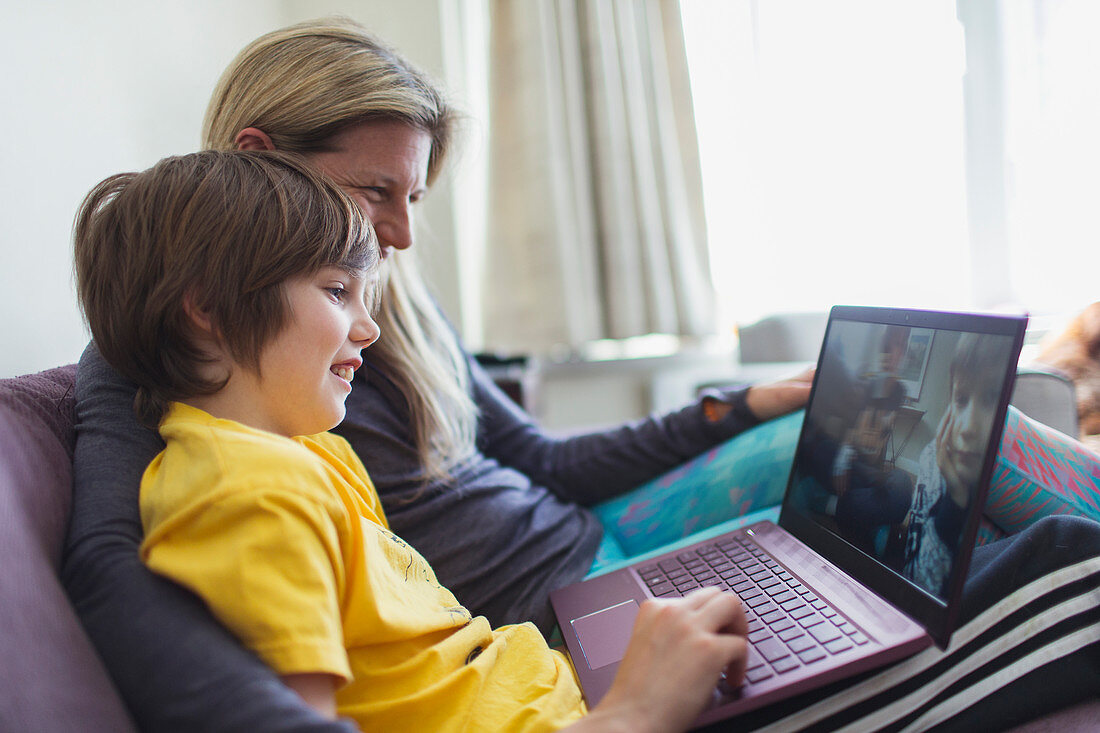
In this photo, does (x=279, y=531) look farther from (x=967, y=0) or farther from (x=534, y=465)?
(x=967, y=0)

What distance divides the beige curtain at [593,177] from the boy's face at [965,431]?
1.61 meters

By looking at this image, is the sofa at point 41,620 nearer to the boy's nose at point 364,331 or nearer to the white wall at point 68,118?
the boy's nose at point 364,331

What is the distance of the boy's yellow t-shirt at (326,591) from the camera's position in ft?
1.38

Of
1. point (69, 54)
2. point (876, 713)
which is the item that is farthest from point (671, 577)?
point (69, 54)

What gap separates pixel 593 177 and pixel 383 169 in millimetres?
1451

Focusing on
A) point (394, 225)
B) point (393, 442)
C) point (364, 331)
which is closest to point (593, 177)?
point (394, 225)

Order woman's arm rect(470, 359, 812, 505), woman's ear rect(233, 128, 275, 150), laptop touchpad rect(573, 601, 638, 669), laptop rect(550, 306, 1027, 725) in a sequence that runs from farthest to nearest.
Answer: woman's arm rect(470, 359, 812, 505), woman's ear rect(233, 128, 275, 150), laptop touchpad rect(573, 601, 638, 669), laptop rect(550, 306, 1027, 725)

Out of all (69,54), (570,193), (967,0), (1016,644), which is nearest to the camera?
(1016,644)

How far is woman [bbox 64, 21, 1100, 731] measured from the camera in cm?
42

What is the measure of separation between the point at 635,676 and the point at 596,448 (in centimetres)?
60

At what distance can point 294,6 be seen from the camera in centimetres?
203

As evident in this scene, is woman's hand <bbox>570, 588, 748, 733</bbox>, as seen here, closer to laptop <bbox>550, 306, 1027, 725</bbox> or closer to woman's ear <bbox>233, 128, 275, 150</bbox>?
laptop <bbox>550, 306, 1027, 725</bbox>

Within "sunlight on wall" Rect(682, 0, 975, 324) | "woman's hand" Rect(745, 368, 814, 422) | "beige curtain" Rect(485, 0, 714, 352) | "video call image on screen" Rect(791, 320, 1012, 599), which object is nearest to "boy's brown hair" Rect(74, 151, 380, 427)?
"video call image on screen" Rect(791, 320, 1012, 599)

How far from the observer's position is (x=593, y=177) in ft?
7.16
